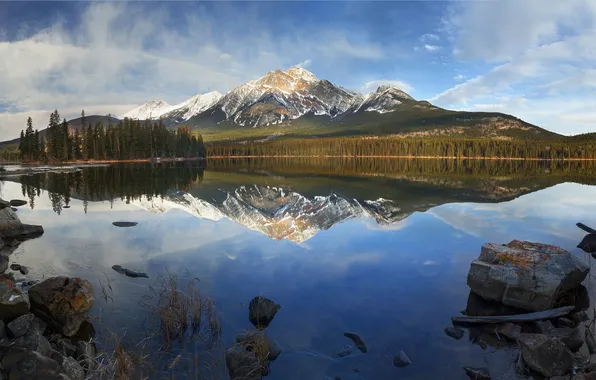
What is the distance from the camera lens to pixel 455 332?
486 inches

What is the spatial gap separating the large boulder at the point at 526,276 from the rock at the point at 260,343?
28.8 feet

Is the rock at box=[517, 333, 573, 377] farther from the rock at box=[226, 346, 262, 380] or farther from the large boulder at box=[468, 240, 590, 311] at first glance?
the rock at box=[226, 346, 262, 380]

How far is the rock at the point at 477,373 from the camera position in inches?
388

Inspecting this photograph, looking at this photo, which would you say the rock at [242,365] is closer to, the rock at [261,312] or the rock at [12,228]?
the rock at [261,312]

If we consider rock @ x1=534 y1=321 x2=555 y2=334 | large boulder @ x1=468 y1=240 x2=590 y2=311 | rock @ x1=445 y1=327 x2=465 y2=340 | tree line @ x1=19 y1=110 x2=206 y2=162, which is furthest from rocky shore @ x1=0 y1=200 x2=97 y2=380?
tree line @ x1=19 y1=110 x2=206 y2=162

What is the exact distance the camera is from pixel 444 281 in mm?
17547

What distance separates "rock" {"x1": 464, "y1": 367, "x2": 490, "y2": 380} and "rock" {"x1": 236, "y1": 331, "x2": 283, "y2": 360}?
5183 millimetres

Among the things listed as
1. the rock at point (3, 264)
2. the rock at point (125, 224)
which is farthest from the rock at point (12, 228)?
the rock at point (3, 264)

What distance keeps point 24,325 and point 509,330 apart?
14466 mm

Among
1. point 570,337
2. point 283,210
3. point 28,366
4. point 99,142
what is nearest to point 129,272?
point 28,366

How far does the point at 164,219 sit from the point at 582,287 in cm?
2830

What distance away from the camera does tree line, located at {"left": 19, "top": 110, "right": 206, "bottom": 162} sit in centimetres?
13612

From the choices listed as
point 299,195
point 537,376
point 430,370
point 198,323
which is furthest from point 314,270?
point 299,195

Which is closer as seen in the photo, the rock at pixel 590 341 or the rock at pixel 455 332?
the rock at pixel 590 341
